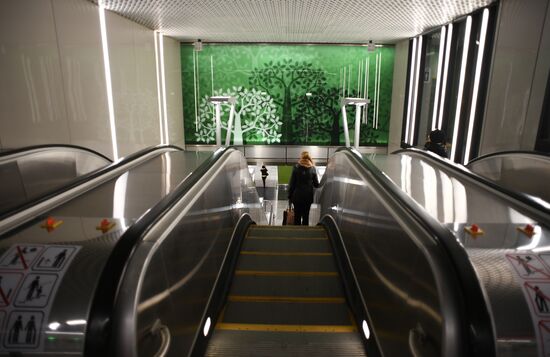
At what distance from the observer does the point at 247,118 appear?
40.5ft

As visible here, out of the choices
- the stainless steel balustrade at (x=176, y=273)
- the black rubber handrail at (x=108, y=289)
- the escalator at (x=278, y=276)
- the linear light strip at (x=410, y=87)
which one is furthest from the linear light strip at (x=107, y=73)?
the linear light strip at (x=410, y=87)

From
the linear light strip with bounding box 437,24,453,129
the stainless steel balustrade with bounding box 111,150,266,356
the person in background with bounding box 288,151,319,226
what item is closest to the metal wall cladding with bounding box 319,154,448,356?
the stainless steel balustrade with bounding box 111,150,266,356

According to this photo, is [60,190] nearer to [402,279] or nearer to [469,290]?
[402,279]

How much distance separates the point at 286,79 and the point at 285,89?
12.1 inches

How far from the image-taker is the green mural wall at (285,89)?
11.8 meters

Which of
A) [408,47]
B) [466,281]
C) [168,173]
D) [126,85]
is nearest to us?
[466,281]

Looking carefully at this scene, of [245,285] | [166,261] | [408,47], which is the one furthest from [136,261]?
[408,47]

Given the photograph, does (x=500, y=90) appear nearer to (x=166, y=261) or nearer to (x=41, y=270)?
(x=166, y=261)

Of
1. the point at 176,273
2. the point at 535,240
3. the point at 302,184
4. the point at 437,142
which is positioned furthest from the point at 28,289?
the point at 437,142

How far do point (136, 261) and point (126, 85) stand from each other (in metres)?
6.93

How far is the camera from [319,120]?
1231cm

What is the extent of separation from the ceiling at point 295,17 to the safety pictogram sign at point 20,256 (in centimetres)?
540

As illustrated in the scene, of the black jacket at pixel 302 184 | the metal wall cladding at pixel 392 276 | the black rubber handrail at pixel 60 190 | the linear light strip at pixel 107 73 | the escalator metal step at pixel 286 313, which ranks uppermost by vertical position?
the linear light strip at pixel 107 73

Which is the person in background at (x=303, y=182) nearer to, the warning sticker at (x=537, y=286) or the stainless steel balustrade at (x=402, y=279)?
the stainless steel balustrade at (x=402, y=279)
